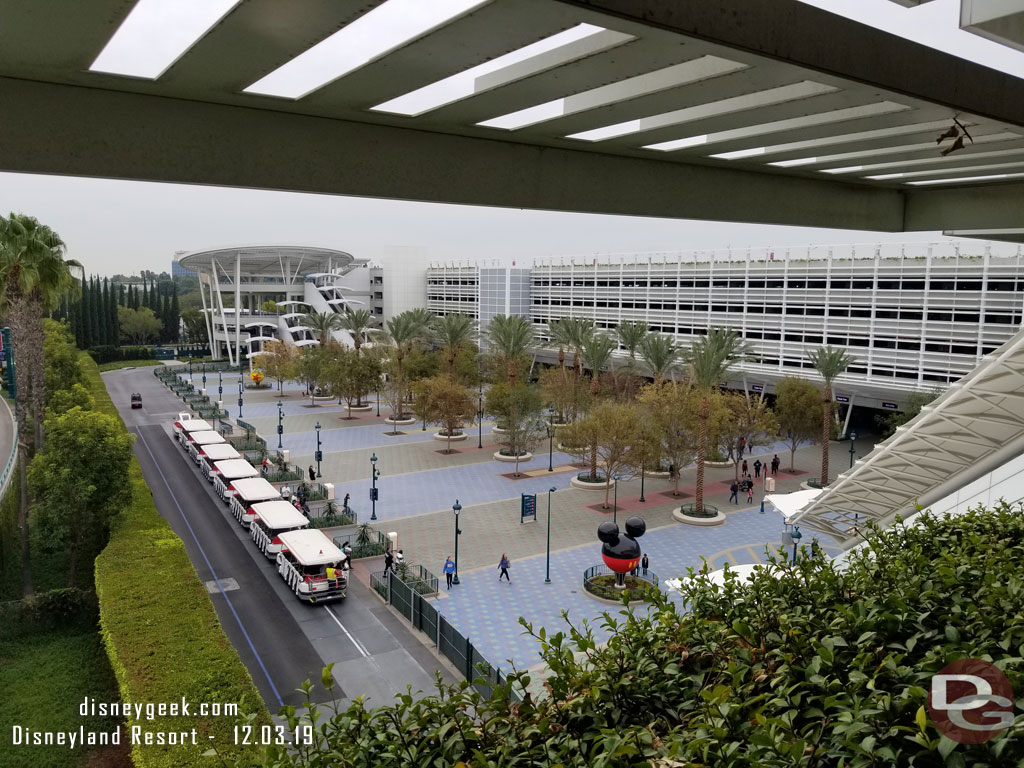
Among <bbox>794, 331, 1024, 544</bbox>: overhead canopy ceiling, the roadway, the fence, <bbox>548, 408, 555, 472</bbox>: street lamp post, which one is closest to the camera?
<bbox>794, 331, 1024, 544</bbox>: overhead canopy ceiling

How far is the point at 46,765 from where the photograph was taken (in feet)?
45.9

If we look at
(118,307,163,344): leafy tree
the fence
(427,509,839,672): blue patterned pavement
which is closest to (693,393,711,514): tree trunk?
(427,509,839,672): blue patterned pavement

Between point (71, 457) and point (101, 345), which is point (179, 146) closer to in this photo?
point (71, 457)

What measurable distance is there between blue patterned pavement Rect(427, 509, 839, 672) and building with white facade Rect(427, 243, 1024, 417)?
53.1 feet

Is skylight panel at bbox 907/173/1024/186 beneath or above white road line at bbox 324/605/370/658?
above

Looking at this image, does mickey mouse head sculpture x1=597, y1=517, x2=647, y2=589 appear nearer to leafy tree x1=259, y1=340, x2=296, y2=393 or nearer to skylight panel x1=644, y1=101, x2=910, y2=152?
skylight panel x1=644, y1=101, x2=910, y2=152

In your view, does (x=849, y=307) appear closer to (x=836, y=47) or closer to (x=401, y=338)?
(x=401, y=338)

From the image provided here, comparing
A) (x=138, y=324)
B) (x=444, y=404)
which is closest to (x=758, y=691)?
(x=444, y=404)

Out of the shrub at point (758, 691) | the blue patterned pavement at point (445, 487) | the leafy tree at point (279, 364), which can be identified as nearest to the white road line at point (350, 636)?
the blue patterned pavement at point (445, 487)

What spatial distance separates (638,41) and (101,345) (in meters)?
101

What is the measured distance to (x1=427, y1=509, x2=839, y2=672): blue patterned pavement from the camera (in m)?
19.5

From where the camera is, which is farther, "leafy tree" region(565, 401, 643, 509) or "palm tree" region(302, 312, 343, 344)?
"palm tree" region(302, 312, 343, 344)

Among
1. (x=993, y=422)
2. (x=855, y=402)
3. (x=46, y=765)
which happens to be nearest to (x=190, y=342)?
(x=855, y=402)

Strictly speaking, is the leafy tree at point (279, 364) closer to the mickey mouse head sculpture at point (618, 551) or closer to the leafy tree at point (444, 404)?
the leafy tree at point (444, 404)
